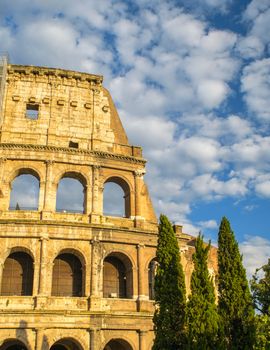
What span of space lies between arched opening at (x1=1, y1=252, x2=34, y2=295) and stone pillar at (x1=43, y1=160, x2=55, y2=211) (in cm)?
271

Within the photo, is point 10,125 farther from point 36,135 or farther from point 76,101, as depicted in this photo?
point 76,101

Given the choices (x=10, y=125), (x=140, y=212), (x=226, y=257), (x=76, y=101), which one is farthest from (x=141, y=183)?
(x=226, y=257)

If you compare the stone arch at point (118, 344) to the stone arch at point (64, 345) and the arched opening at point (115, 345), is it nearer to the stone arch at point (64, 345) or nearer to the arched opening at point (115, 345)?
the arched opening at point (115, 345)

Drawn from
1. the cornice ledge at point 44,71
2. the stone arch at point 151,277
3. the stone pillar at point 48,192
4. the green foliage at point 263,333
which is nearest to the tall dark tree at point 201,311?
the green foliage at point 263,333

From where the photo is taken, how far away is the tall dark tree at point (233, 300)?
17.1 m

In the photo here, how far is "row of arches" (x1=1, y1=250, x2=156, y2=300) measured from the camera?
940 inches

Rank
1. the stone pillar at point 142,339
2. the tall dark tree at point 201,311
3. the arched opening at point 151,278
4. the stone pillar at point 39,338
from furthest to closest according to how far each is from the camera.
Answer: the arched opening at point 151,278 < the stone pillar at point 142,339 < the stone pillar at point 39,338 < the tall dark tree at point 201,311

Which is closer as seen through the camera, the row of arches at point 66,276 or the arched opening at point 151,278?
the row of arches at point 66,276

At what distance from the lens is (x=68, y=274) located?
24594mm

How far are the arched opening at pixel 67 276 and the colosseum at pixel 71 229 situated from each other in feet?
0.17

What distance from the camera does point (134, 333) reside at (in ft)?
76.9

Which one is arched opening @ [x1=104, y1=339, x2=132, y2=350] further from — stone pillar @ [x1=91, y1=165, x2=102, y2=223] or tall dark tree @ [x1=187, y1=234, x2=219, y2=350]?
tall dark tree @ [x1=187, y1=234, x2=219, y2=350]

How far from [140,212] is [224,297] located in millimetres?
9402

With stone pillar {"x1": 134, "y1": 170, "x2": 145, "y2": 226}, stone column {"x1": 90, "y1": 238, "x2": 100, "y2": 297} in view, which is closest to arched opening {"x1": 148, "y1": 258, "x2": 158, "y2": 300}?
stone pillar {"x1": 134, "y1": 170, "x2": 145, "y2": 226}
